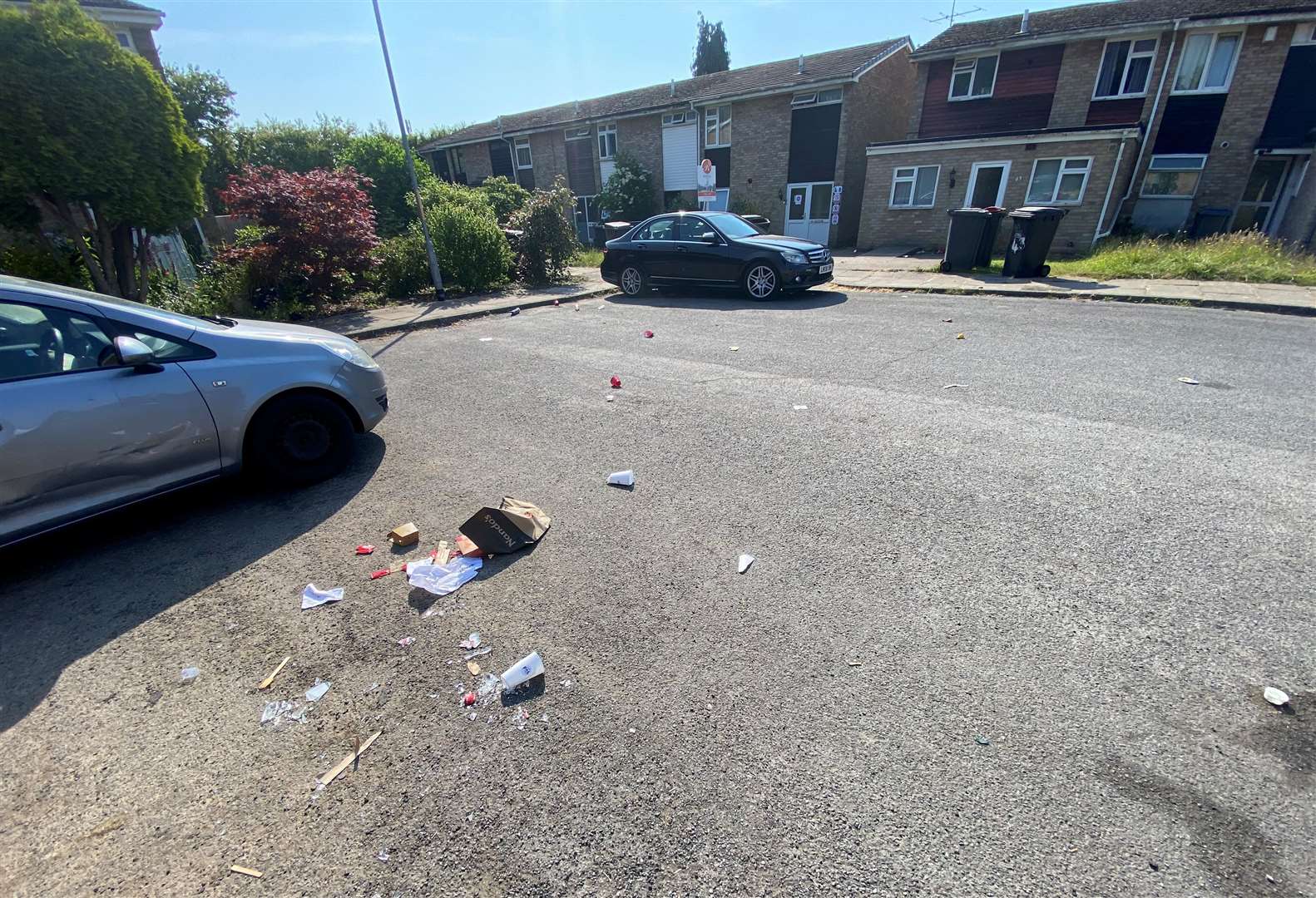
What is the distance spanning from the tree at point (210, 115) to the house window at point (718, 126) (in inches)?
890

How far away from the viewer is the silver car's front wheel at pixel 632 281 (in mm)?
12227

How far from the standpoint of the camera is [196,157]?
8289 millimetres

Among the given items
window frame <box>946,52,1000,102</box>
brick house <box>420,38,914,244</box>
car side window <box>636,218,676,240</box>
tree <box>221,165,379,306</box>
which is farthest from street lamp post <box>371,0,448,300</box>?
window frame <box>946,52,1000,102</box>

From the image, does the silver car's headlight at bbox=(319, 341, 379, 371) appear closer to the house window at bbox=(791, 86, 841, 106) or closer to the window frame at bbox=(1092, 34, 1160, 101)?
the house window at bbox=(791, 86, 841, 106)

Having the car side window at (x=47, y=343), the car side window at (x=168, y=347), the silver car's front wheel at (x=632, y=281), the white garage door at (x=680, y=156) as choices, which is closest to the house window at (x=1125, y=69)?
the white garage door at (x=680, y=156)

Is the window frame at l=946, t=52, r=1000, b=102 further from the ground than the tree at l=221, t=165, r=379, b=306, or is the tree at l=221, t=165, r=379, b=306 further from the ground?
the window frame at l=946, t=52, r=1000, b=102

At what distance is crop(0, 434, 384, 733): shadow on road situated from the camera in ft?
9.01

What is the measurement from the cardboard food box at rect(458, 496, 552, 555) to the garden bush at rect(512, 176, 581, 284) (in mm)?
11909

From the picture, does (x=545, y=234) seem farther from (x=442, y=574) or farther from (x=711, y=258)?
(x=442, y=574)

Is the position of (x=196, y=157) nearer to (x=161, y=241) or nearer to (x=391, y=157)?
(x=161, y=241)

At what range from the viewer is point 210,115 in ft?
99.0

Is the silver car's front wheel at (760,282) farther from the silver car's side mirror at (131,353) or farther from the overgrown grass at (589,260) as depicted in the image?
the silver car's side mirror at (131,353)

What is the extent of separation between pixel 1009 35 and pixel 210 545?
24.9 meters

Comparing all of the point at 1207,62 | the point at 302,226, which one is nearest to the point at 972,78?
the point at 1207,62
